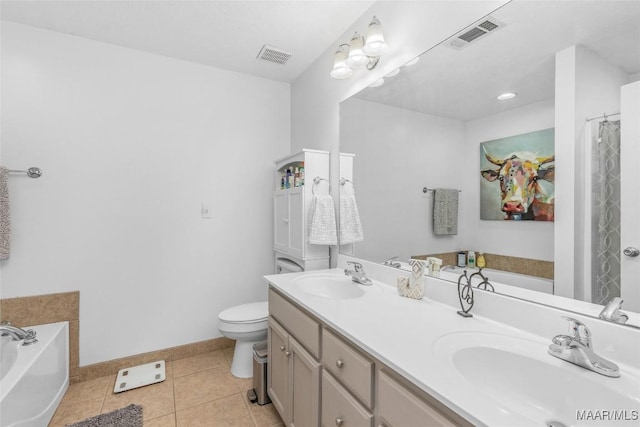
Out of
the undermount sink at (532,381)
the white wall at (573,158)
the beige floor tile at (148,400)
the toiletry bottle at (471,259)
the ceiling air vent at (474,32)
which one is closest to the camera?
the undermount sink at (532,381)

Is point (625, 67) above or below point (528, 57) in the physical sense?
below

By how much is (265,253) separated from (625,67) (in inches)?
99.0

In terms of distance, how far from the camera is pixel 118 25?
6.56 feet

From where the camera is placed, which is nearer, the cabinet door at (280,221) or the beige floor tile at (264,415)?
the beige floor tile at (264,415)

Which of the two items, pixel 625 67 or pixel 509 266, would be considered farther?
pixel 509 266

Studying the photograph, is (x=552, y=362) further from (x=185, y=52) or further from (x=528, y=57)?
(x=185, y=52)

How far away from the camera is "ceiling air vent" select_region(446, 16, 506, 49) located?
1.18m

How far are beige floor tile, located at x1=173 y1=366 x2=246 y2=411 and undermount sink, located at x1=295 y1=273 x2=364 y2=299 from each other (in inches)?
36.5

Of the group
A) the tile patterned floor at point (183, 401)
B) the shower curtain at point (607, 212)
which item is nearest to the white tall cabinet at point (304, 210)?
the tile patterned floor at point (183, 401)

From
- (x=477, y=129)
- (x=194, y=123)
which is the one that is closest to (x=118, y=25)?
(x=194, y=123)

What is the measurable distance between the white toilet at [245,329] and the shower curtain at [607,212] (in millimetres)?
1709

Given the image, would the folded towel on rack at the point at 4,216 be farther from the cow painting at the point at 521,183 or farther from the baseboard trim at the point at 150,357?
the cow painting at the point at 521,183

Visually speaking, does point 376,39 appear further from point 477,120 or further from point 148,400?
point 148,400

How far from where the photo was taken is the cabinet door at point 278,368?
1.54m
